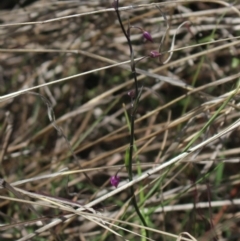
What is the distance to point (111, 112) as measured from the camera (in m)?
1.70

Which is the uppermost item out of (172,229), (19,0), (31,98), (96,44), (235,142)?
(19,0)

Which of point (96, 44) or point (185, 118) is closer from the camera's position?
point (185, 118)

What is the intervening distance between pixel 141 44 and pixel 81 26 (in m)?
0.18

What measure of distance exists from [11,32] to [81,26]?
0.20 m

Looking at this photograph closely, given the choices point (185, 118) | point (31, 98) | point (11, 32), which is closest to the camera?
point (185, 118)

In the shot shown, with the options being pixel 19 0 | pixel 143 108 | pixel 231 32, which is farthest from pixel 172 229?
pixel 19 0

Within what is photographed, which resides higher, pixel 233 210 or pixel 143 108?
pixel 143 108

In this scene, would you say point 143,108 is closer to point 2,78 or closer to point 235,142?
point 235,142

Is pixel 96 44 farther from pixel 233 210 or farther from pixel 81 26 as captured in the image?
pixel 233 210

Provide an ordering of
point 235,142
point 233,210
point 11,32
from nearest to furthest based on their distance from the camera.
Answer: point 233,210
point 235,142
point 11,32

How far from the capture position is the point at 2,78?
178cm

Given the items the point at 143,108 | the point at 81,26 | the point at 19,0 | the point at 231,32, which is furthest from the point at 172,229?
the point at 19,0

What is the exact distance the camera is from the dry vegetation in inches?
52.2

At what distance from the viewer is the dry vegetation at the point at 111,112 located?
1326mm
